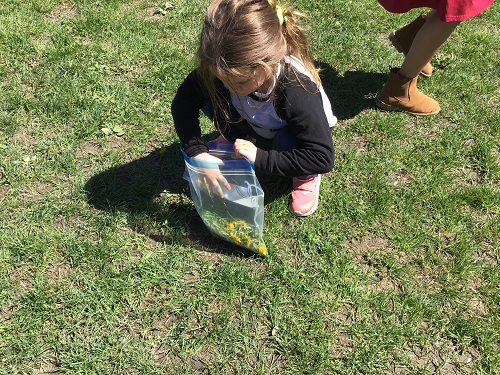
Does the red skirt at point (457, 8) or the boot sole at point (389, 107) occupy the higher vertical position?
the red skirt at point (457, 8)

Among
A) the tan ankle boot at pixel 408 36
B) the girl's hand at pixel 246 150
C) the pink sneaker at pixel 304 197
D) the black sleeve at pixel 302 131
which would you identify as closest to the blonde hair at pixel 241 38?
the black sleeve at pixel 302 131

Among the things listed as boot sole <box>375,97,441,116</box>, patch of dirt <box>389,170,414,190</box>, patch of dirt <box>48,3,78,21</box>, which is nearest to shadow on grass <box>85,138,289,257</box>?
patch of dirt <box>389,170,414,190</box>

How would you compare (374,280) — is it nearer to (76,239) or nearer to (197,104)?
(197,104)

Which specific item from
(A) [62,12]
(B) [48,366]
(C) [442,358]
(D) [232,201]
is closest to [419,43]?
(D) [232,201]

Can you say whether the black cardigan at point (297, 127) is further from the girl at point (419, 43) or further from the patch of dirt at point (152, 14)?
the patch of dirt at point (152, 14)

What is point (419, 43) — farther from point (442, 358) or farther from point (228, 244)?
point (442, 358)

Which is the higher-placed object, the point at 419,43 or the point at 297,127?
the point at 419,43

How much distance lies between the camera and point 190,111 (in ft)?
7.00

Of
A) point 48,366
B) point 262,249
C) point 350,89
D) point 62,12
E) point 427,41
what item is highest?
point 427,41

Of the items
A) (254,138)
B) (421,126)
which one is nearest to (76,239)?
(254,138)

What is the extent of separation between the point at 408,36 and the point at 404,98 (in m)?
0.51

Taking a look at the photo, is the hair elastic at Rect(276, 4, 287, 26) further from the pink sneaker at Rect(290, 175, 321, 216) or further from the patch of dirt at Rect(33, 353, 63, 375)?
the patch of dirt at Rect(33, 353, 63, 375)

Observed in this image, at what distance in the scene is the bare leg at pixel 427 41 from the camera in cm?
247

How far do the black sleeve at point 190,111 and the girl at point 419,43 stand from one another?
4.14 feet
